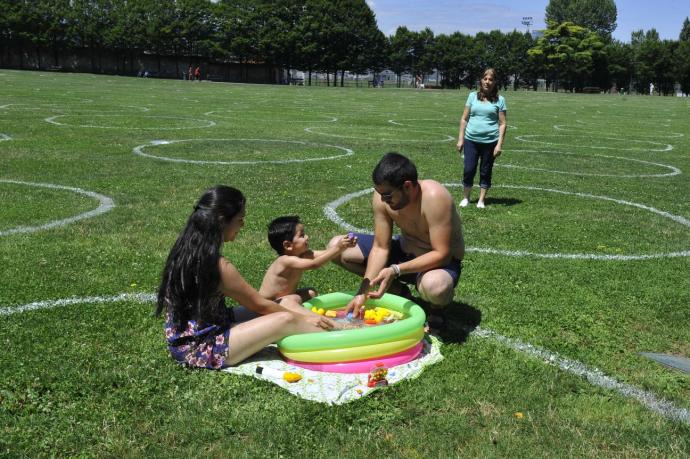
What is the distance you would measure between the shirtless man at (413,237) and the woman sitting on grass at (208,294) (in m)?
0.96

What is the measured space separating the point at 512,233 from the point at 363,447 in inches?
204

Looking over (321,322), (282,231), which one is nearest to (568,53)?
(282,231)

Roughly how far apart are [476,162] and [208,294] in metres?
6.42

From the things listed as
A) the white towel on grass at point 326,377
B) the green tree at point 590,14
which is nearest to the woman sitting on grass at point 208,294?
the white towel on grass at point 326,377

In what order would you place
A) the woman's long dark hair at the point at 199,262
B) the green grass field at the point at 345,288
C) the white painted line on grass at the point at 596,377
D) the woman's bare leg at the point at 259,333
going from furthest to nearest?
the woman's bare leg at the point at 259,333 → the woman's long dark hair at the point at 199,262 → the white painted line on grass at the point at 596,377 → the green grass field at the point at 345,288

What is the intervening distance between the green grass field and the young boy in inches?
36.3

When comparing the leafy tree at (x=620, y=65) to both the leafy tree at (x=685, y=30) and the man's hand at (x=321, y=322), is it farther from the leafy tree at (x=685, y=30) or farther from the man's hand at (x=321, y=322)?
Answer: the man's hand at (x=321, y=322)

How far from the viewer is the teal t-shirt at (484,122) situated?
32.2 ft

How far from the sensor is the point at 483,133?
983cm

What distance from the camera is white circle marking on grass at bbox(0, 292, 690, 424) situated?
413cm

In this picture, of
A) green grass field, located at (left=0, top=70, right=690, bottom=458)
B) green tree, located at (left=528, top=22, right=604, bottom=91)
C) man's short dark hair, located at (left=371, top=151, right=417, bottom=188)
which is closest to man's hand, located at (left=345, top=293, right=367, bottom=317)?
green grass field, located at (left=0, top=70, right=690, bottom=458)

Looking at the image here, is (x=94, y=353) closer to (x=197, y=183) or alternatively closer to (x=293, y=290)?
(x=293, y=290)

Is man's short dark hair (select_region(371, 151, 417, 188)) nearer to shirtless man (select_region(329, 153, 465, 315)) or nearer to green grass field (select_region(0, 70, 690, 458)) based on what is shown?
shirtless man (select_region(329, 153, 465, 315))

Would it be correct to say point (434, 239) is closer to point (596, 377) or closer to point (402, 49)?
point (596, 377)
